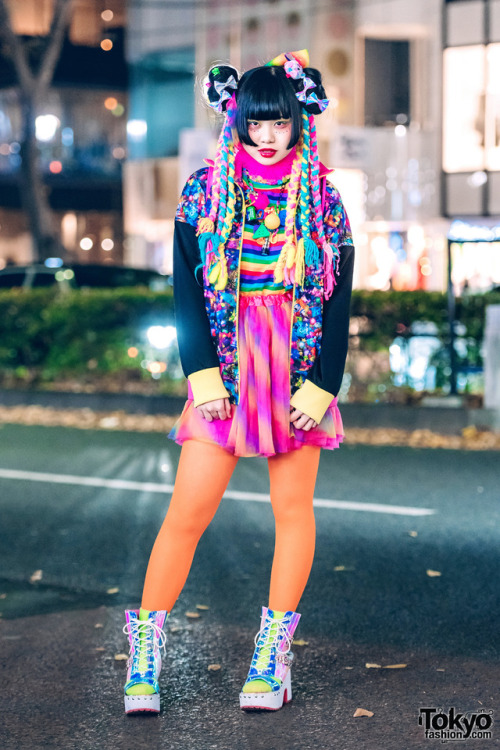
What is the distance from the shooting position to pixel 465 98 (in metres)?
26.7

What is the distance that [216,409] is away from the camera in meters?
3.67

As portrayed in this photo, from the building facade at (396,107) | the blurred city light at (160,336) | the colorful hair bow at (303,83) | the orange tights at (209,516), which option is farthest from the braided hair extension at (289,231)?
the building facade at (396,107)

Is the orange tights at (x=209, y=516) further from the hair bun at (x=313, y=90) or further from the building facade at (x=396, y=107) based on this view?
the building facade at (x=396, y=107)

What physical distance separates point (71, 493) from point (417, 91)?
22.8 m

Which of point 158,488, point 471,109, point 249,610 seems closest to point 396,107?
point 471,109

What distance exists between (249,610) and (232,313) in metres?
1.73

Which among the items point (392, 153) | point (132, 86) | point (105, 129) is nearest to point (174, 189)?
point (132, 86)

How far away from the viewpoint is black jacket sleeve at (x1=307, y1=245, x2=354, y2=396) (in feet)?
12.2

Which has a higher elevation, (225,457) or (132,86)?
(132,86)

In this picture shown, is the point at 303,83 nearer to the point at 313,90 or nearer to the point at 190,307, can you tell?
the point at 313,90

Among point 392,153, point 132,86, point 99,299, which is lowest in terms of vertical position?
point 99,299

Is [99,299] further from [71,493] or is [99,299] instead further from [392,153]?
[392,153]

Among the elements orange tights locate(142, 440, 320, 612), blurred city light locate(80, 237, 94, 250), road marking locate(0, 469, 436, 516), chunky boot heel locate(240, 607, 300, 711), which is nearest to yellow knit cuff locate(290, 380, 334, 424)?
orange tights locate(142, 440, 320, 612)

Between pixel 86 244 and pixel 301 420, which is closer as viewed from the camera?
pixel 301 420
